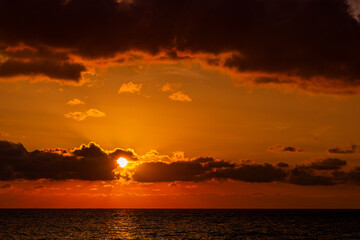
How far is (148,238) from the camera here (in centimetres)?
9444

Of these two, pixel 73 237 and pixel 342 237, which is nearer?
pixel 73 237

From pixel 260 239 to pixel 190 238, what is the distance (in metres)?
15.4

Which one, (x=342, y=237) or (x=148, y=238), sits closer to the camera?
(x=148, y=238)

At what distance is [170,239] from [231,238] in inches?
561

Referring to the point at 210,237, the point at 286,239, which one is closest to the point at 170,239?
the point at 210,237

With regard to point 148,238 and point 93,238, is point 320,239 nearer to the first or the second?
point 148,238

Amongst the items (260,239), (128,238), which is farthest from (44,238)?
(260,239)

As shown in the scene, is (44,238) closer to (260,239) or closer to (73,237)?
(73,237)

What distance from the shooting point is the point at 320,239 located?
99562 millimetres

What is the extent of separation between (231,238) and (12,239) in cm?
4729

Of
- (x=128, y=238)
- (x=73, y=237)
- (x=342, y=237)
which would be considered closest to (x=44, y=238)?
(x=73, y=237)

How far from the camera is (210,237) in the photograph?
98000 millimetres

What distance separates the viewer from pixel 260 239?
311 ft

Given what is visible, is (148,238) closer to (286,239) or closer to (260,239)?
(260,239)
